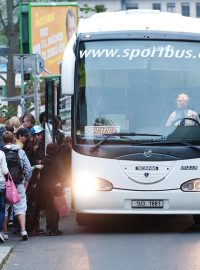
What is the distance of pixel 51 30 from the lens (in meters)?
33.9

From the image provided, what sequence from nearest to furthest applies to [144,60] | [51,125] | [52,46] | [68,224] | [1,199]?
[1,199]
[144,60]
[68,224]
[51,125]
[52,46]

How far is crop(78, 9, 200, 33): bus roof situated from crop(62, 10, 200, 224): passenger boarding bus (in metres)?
0.02

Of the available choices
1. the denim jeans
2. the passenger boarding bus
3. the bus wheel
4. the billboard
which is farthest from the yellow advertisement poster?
the denim jeans

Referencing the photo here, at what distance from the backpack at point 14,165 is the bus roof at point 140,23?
2.35 metres

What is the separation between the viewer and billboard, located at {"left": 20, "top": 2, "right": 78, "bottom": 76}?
→ 33.2 m

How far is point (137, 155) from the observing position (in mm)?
15148

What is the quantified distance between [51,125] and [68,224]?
291cm

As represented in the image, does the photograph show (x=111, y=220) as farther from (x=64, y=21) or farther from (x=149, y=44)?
(x=64, y=21)

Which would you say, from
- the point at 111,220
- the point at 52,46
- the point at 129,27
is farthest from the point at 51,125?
the point at 52,46

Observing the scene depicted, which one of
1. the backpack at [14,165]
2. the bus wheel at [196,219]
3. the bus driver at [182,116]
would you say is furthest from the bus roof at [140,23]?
the bus wheel at [196,219]

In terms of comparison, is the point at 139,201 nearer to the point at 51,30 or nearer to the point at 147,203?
the point at 147,203

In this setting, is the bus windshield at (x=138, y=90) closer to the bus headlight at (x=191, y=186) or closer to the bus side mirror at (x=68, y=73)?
the bus side mirror at (x=68, y=73)

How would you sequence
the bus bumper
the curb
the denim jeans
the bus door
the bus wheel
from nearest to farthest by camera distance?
1. the curb
2. the denim jeans
3. the bus bumper
4. the bus wheel
5. the bus door

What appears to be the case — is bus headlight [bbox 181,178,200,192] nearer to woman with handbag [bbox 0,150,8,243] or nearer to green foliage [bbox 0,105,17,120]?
woman with handbag [bbox 0,150,8,243]
